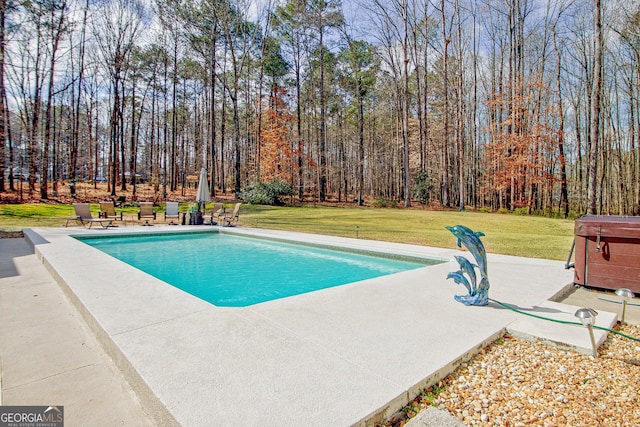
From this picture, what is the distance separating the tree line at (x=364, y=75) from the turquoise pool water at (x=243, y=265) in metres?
11.8

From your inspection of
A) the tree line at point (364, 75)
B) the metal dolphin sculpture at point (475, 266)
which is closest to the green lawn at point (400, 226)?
the metal dolphin sculpture at point (475, 266)

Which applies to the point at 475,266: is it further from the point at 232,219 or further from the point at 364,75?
the point at 364,75

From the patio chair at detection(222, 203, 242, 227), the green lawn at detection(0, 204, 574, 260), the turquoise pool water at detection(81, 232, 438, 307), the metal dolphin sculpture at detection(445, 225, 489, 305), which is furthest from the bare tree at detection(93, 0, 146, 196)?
the metal dolphin sculpture at detection(445, 225, 489, 305)

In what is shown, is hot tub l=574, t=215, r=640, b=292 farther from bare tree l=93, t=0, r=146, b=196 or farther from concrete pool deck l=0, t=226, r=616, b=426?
bare tree l=93, t=0, r=146, b=196

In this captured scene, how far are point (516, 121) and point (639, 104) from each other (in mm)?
5967

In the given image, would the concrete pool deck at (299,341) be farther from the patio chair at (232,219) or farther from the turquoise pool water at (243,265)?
the patio chair at (232,219)

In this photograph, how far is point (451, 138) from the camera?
2606 cm

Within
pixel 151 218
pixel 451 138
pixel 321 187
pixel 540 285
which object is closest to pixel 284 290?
pixel 540 285

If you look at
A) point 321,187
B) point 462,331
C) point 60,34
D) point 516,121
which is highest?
point 60,34

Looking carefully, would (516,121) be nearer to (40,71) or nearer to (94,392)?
(94,392)

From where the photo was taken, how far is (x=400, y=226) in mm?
11750

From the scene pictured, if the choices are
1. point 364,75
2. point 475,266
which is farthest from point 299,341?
point 364,75

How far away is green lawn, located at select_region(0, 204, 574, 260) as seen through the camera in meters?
8.07

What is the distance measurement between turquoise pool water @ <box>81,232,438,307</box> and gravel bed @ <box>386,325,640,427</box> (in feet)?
10.6
